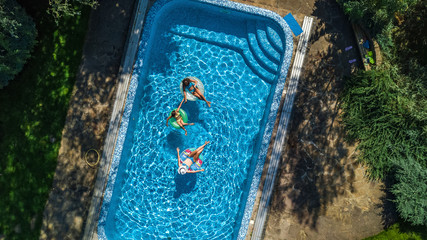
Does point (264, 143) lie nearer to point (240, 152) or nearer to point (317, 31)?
point (240, 152)

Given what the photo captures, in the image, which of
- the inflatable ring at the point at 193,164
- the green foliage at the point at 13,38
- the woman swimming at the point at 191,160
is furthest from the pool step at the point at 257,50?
the green foliage at the point at 13,38

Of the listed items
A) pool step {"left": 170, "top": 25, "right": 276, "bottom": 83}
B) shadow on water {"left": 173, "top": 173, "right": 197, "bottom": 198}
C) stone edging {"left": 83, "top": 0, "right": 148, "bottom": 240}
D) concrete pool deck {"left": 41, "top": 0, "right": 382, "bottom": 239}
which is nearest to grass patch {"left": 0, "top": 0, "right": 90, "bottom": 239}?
concrete pool deck {"left": 41, "top": 0, "right": 382, "bottom": 239}

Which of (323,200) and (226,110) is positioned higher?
(226,110)

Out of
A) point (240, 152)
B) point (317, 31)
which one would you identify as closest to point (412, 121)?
point (317, 31)

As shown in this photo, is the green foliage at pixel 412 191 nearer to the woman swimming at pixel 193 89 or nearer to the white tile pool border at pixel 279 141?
the white tile pool border at pixel 279 141

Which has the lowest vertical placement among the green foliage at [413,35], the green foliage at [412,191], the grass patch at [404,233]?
the grass patch at [404,233]
